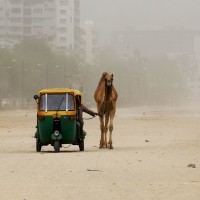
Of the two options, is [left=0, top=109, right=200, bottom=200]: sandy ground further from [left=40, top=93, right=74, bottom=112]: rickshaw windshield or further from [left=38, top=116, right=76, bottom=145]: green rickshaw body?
[left=40, top=93, right=74, bottom=112]: rickshaw windshield

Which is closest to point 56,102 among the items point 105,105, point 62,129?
point 62,129

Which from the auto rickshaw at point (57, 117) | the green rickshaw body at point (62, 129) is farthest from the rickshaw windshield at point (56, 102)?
the green rickshaw body at point (62, 129)

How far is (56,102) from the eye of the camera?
29688 mm

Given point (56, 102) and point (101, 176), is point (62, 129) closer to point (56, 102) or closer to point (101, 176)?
point (56, 102)

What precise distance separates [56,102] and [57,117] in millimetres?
504

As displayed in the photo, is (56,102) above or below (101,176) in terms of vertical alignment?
above

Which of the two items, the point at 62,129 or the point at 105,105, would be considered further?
the point at 105,105

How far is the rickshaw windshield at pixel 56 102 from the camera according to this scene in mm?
29641

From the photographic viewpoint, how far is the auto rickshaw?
29484mm

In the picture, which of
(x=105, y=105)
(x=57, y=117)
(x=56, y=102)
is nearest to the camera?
(x=57, y=117)

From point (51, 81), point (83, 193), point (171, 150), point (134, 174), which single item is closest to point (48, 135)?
point (171, 150)

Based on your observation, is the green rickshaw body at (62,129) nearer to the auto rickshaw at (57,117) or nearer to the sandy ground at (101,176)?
the auto rickshaw at (57,117)

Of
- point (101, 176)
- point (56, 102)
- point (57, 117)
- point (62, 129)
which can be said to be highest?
point (56, 102)

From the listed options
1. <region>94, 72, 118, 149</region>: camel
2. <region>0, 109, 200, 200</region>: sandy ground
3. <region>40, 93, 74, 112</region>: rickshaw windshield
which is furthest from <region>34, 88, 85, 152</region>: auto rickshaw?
<region>94, 72, 118, 149</region>: camel
